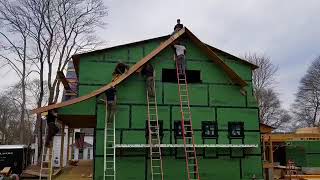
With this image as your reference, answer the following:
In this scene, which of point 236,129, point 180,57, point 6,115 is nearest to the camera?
point 180,57

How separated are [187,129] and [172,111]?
932 millimetres

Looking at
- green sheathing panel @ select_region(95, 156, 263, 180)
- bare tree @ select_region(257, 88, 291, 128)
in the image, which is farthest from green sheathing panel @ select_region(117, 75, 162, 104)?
bare tree @ select_region(257, 88, 291, 128)

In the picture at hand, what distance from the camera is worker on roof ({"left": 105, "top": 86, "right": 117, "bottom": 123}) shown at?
13.7 meters

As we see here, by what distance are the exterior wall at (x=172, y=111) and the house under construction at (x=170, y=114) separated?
37mm

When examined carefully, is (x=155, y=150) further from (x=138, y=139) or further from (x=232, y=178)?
(x=232, y=178)

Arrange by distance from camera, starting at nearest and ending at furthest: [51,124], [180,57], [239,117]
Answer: [51,124]
[180,57]
[239,117]

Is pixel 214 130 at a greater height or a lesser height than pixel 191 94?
lesser

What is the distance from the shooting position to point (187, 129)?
14.6 m

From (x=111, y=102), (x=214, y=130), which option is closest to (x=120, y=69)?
(x=111, y=102)

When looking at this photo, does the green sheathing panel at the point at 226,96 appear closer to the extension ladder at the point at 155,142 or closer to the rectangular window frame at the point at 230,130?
the rectangular window frame at the point at 230,130

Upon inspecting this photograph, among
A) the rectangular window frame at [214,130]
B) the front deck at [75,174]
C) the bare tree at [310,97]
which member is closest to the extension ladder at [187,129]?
the rectangular window frame at [214,130]

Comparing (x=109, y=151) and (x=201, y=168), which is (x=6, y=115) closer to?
(x=109, y=151)

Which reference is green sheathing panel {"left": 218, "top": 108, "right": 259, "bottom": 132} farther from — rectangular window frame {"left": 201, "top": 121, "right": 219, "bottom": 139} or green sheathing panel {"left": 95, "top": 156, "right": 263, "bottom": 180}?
green sheathing panel {"left": 95, "top": 156, "right": 263, "bottom": 180}

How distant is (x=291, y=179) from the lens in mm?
19078
